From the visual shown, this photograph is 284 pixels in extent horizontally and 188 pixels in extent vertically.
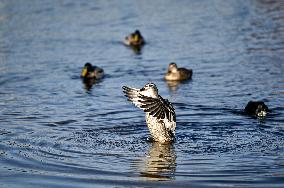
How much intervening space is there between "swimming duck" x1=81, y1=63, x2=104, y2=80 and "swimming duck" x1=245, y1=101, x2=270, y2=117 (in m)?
5.76

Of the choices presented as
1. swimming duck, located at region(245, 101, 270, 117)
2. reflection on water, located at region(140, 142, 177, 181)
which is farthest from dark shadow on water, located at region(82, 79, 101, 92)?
reflection on water, located at region(140, 142, 177, 181)

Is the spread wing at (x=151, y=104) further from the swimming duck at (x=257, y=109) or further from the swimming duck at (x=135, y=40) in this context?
the swimming duck at (x=135, y=40)

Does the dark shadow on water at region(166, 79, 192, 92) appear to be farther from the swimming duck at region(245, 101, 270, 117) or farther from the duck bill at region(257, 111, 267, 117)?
the duck bill at region(257, 111, 267, 117)

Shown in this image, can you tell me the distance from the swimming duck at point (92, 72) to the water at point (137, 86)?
0.86 ft

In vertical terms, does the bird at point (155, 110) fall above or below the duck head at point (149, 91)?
below

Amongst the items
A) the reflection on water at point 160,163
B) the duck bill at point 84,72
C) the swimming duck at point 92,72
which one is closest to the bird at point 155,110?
the reflection on water at point 160,163

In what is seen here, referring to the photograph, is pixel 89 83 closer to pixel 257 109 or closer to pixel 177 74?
pixel 177 74

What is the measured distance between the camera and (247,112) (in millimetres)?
16328

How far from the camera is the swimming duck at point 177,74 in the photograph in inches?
797

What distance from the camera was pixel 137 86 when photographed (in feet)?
66.3

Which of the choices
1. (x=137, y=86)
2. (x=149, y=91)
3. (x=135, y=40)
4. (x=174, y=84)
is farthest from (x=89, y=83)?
(x=149, y=91)

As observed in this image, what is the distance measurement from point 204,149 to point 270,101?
15.3ft

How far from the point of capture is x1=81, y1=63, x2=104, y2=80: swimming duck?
68.8ft

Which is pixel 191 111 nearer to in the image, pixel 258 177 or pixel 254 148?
pixel 254 148
